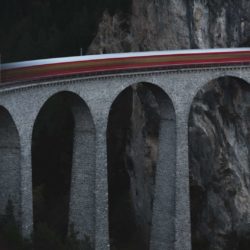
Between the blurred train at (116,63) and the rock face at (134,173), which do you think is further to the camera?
the rock face at (134,173)

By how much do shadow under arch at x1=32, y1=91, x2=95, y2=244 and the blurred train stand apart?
1.77 m

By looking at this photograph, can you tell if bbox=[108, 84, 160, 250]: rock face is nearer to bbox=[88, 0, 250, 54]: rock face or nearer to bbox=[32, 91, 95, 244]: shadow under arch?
bbox=[32, 91, 95, 244]: shadow under arch

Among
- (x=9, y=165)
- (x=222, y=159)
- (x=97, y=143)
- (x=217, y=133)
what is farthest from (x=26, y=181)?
(x=222, y=159)

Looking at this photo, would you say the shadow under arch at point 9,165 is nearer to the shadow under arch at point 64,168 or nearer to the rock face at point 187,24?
the shadow under arch at point 64,168

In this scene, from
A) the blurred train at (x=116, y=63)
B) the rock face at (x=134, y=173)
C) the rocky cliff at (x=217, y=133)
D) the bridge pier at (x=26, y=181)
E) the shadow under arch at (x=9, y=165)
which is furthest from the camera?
the rock face at (x=134, y=173)

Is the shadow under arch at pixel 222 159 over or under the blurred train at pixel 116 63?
under

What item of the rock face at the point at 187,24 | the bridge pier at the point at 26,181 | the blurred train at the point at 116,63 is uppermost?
the rock face at the point at 187,24

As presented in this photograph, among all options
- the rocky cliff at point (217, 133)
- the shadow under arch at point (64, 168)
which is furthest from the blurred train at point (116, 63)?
the rocky cliff at point (217, 133)

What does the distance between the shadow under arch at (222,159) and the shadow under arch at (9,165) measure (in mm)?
15042

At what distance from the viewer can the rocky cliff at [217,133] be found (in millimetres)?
48938

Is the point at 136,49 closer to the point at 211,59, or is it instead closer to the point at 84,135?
the point at 211,59

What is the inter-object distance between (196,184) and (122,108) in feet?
46.7

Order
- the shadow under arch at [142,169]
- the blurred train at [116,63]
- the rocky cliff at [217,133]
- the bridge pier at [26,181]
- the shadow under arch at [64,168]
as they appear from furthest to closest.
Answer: the rocky cliff at [217,133] → the shadow under arch at [142,169] → the shadow under arch at [64,168] → the blurred train at [116,63] → the bridge pier at [26,181]

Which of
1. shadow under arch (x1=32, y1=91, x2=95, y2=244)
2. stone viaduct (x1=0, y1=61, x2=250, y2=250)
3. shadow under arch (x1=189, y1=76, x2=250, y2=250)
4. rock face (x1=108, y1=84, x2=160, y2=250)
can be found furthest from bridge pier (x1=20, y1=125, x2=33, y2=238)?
shadow under arch (x1=189, y1=76, x2=250, y2=250)
